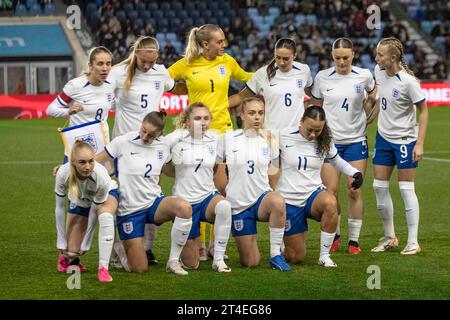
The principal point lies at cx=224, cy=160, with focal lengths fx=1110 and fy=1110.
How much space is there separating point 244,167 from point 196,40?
1.48 metres

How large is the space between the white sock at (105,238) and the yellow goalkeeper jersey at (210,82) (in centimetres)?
184

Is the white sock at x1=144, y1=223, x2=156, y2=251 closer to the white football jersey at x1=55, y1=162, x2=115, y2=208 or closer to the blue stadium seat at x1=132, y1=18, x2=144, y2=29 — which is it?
the white football jersey at x1=55, y1=162, x2=115, y2=208

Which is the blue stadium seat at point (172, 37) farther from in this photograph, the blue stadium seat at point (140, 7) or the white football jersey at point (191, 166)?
the white football jersey at point (191, 166)

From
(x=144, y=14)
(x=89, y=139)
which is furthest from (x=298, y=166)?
(x=144, y=14)

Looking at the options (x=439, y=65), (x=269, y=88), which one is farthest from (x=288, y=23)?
(x=269, y=88)

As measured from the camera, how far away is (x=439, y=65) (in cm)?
3550

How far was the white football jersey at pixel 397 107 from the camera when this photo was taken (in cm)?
1048

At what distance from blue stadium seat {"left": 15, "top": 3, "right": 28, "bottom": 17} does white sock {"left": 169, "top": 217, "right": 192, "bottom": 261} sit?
2798cm

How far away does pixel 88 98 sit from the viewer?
10.1m

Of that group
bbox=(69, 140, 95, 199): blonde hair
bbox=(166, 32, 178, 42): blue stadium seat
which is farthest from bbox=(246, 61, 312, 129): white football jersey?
bbox=(166, 32, 178, 42): blue stadium seat

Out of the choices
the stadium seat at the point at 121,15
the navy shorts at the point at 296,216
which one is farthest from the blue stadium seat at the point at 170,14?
the navy shorts at the point at 296,216

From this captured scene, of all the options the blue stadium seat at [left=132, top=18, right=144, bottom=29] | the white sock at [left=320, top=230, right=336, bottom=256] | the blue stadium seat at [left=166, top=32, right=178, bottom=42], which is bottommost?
the blue stadium seat at [left=166, top=32, right=178, bottom=42]

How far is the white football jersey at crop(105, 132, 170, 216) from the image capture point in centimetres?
949

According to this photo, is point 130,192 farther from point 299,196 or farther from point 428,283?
point 428,283
